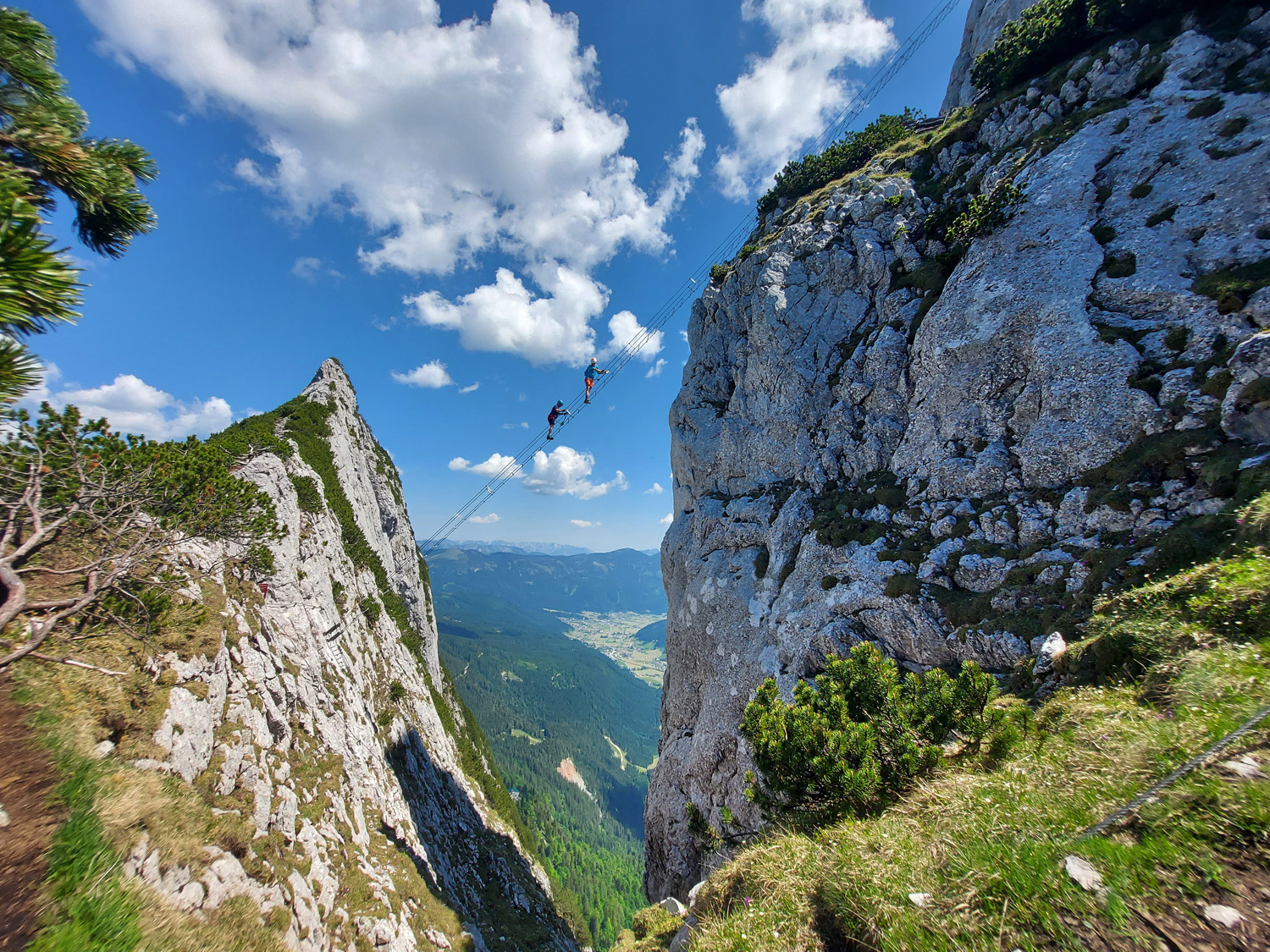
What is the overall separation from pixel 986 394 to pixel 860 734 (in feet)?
70.7

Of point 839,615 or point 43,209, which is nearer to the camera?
point 43,209

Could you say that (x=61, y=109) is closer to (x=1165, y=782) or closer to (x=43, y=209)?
Answer: (x=43, y=209)

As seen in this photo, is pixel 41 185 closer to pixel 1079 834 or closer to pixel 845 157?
pixel 1079 834

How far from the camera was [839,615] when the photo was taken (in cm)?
2253

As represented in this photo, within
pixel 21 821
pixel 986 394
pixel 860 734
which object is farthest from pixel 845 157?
pixel 21 821

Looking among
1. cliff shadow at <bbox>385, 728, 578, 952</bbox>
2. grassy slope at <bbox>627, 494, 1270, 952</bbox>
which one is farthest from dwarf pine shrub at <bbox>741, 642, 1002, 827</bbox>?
cliff shadow at <bbox>385, 728, 578, 952</bbox>

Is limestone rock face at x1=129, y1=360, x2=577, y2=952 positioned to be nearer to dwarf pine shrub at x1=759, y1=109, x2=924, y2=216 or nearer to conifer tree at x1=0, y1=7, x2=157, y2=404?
conifer tree at x1=0, y1=7, x2=157, y2=404

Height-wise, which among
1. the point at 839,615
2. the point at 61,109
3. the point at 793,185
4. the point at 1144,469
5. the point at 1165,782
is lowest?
the point at 839,615

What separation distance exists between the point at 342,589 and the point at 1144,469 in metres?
48.9

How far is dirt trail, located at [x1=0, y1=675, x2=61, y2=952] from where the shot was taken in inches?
222

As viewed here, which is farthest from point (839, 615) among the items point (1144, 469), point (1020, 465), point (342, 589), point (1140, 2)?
point (1140, 2)

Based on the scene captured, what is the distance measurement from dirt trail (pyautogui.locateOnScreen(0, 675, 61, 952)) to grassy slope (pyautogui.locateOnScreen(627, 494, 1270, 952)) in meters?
9.28

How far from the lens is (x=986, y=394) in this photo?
22.5 meters

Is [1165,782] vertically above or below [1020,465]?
below
